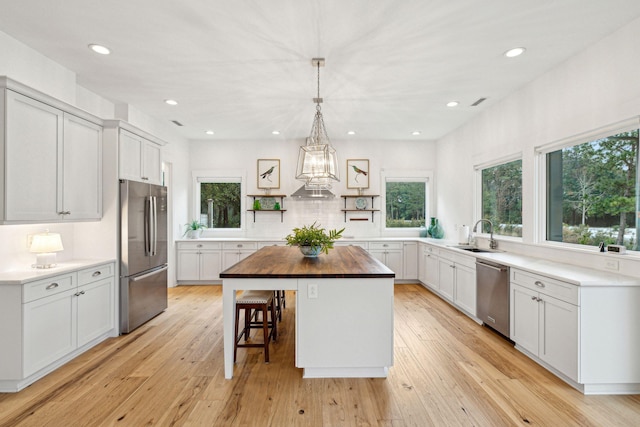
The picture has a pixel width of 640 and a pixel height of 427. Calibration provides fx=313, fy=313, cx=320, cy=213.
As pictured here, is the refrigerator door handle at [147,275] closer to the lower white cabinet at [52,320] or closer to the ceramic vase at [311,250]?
the lower white cabinet at [52,320]

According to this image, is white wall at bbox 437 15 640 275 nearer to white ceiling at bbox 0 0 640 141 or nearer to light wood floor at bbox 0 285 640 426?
white ceiling at bbox 0 0 640 141

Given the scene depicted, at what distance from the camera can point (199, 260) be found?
5.79 metres

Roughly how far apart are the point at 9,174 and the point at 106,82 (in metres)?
1.70

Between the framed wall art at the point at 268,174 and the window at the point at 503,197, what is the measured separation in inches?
145

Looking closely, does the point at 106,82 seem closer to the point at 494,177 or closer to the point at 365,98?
the point at 365,98

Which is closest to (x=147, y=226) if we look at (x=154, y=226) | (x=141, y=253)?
(x=154, y=226)

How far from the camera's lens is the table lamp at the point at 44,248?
280cm

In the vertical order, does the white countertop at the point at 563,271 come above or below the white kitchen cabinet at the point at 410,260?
above

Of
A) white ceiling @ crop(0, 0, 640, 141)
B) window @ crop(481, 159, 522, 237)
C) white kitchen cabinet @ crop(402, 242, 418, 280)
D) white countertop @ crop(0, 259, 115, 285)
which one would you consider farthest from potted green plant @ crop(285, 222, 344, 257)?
white kitchen cabinet @ crop(402, 242, 418, 280)

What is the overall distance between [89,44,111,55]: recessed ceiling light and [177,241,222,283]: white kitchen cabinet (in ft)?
11.5

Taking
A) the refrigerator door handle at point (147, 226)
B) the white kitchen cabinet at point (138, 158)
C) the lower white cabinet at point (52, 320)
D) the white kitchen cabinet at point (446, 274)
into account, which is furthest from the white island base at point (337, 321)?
the white kitchen cabinet at point (446, 274)

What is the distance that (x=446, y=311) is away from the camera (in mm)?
4309

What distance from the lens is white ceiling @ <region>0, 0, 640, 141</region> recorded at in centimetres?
231

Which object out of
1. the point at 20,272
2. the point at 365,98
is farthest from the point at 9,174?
the point at 365,98
